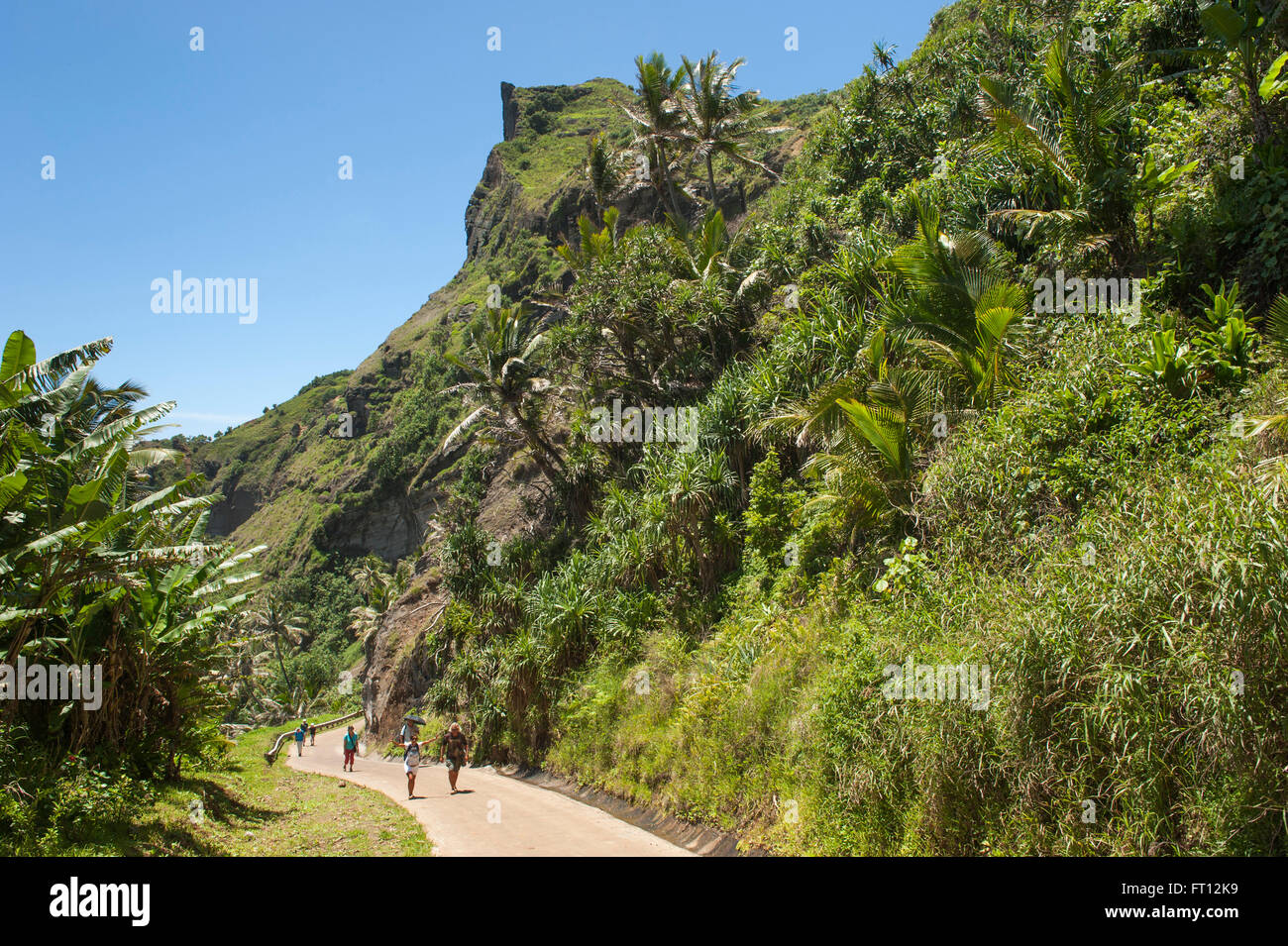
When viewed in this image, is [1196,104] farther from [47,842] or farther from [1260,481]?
[47,842]

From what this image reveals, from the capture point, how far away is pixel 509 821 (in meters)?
12.6

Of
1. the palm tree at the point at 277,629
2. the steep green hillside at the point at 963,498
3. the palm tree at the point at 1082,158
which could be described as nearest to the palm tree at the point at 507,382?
the steep green hillside at the point at 963,498

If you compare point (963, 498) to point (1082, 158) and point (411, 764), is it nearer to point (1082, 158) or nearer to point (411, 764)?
point (1082, 158)

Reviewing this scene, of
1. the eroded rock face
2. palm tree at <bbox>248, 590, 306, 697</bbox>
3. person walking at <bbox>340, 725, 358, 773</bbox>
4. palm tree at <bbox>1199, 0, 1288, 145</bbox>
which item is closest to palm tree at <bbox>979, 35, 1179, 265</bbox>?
palm tree at <bbox>1199, 0, 1288, 145</bbox>

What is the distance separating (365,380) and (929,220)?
102 m

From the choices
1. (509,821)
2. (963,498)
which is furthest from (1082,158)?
(509,821)

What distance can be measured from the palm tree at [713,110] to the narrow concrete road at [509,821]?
71.8ft

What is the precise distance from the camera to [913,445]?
11570mm

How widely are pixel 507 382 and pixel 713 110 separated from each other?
1403cm

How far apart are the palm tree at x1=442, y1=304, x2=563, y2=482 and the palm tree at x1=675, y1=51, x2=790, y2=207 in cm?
962

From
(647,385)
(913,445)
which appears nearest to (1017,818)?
(913,445)

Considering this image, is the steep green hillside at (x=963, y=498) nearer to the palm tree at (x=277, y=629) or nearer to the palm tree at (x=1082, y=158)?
the palm tree at (x=1082, y=158)

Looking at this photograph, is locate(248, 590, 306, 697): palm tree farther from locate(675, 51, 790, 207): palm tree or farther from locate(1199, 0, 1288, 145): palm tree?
locate(1199, 0, 1288, 145): palm tree

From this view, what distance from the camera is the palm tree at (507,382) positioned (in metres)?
24.7
